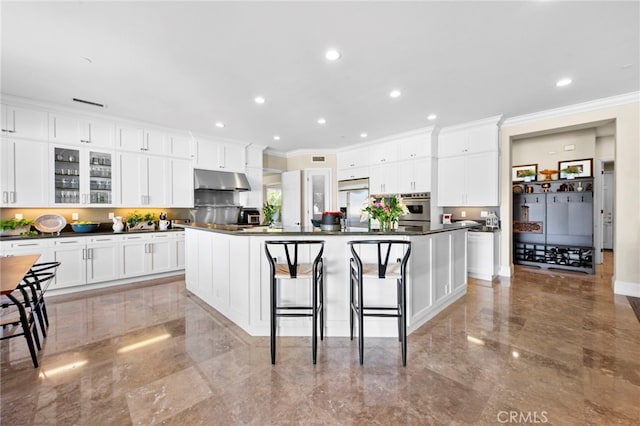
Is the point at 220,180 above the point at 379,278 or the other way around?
above

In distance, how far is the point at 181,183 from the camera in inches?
209

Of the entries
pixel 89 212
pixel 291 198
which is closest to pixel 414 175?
pixel 291 198

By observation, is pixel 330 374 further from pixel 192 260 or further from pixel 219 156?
pixel 219 156

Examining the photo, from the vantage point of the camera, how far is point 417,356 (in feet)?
7.39

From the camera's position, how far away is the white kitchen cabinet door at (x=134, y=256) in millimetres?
4445

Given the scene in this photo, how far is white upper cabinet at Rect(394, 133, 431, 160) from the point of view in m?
5.34

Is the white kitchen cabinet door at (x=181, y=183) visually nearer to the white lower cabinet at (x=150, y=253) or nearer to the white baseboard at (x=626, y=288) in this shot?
the white lower cabinet at (x=150, y=253)

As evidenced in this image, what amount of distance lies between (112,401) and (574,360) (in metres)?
3.47

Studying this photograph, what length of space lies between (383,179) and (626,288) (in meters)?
4.16

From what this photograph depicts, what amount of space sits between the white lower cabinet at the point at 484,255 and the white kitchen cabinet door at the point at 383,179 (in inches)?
72.4

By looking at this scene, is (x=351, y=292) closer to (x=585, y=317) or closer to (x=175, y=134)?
(x=585, y=317)

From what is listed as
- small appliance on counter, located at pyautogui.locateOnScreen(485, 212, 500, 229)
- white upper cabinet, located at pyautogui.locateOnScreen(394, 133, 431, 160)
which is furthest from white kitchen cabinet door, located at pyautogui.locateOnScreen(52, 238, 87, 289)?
small appliance on counter, located at pyautogui.locateOnScreen(485, 212, 500, 229)

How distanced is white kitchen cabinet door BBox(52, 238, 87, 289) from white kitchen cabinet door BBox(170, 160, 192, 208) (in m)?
1.57

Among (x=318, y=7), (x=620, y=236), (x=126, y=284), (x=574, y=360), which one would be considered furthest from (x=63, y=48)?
(x=620, y=236)
